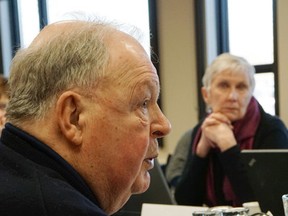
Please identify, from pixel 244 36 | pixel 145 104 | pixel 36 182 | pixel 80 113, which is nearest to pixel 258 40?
pixel 244 36

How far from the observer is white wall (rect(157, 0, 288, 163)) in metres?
4.05

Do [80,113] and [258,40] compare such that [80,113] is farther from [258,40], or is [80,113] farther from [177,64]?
[177,64]

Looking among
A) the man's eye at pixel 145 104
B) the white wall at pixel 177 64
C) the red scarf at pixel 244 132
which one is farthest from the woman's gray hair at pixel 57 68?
the white wall at pixel 177 64

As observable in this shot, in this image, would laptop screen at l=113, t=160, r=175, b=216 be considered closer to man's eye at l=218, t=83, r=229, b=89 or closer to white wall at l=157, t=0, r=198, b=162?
man's eye at l=218, t=83, r=229, b=89

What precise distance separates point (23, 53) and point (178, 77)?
3.30m

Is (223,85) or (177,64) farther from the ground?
(223,85)

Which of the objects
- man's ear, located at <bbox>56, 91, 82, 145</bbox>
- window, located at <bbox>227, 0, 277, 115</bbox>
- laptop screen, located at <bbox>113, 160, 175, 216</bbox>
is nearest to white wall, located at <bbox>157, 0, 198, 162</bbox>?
window, located at <bbox>227, 0, 277, 115</bbox>

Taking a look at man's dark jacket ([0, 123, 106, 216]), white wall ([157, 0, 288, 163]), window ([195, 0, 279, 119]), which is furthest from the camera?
white wall ([157, 0, 288, 163])

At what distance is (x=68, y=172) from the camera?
0.78 m

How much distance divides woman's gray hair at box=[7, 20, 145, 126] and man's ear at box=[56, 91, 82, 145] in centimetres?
1

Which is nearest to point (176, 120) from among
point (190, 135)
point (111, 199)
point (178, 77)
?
point (178, 77)

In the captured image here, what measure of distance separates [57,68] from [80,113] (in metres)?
0.08

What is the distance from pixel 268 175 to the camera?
1.47 m

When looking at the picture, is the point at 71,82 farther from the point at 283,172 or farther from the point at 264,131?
the point at 264,131
